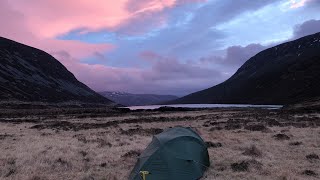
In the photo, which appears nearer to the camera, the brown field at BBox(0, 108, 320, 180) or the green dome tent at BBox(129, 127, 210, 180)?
the green dome tent at BBox(129, 127, 210, 180)

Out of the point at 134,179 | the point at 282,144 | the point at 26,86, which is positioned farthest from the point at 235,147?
the point at 26,86

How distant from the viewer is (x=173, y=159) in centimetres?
1686

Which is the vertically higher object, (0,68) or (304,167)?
Result: (0,68)

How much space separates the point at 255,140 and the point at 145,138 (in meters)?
8.63

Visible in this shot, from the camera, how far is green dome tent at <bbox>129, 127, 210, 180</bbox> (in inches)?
640

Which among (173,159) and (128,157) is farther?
(128,157)

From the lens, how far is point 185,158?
56.6ft

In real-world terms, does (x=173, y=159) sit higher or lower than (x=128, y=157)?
higher

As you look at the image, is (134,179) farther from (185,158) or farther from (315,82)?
(315,82)

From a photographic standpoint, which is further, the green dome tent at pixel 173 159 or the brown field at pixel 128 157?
the brown field at pixel 128 157

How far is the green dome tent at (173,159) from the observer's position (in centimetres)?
1627

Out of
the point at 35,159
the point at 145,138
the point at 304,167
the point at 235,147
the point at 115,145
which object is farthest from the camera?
the point at 145,138

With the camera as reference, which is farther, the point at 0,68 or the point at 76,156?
the point at 0,68

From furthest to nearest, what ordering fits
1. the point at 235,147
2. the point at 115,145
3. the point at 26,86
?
the point at 26,86 → the point at 115,145 → the point at 235,147
